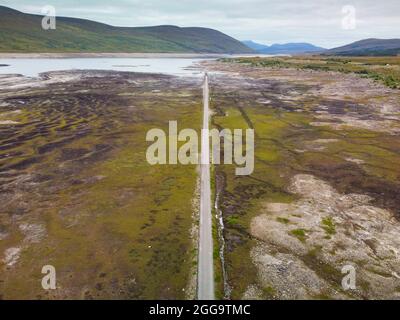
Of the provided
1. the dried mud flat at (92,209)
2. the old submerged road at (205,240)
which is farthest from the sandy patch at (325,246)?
the dried mud flat at (92,209)

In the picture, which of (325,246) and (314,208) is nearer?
(325,246)

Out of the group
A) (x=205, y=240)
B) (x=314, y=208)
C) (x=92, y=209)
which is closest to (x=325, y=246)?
(x=314, y=208)

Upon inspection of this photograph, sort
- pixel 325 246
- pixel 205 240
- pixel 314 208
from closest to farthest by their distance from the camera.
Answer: pixel 325 246
pixel 205 240
pixel 314 208

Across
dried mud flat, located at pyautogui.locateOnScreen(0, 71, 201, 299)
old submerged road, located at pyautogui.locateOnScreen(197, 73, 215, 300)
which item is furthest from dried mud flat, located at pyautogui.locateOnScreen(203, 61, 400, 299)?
dried mud flat, located at pyautogui.locateOnScreen(0, 71, 201, 299)

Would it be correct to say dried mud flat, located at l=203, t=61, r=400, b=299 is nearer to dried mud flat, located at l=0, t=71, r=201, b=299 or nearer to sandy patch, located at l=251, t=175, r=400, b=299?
sandy patch, located at l=251, t=175, r=400, b=299

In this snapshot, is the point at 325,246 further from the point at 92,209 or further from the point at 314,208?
the point at 92,209
